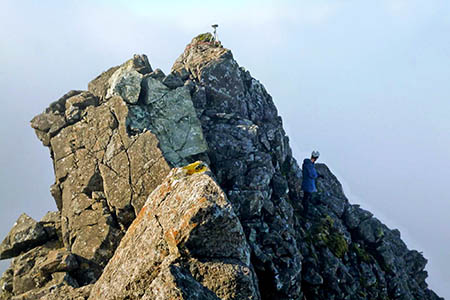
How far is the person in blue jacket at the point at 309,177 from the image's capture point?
27984 millimetres

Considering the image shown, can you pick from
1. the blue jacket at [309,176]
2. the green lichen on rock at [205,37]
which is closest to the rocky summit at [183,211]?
the blue jacket at [309,176]

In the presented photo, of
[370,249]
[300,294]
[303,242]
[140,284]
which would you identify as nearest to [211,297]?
[140,284]

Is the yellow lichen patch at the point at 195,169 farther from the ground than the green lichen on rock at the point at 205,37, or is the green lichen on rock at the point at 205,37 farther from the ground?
the green lichen on rock at the point at 205,37

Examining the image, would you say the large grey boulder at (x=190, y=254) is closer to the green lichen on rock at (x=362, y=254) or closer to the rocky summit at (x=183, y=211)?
the rocky summit at (x=183, y=211)

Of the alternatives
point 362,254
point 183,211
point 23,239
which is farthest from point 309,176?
point 23,239

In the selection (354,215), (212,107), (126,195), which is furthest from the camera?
(354,215)

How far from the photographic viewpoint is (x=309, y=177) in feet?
93.6

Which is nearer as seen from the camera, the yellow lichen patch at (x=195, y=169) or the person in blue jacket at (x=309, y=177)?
the yellow lichen patch at (x=195, y=169)

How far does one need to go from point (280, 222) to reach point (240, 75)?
16.5 metres

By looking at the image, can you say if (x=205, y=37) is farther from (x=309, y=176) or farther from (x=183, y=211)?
(x=183, y=211)

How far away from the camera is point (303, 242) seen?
2367cm

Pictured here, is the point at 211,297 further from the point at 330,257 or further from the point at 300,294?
the point at 330,257

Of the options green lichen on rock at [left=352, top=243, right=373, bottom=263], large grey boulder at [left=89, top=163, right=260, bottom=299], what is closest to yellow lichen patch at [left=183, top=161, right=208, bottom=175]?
large grey boulder at [left=89, top=163, right=260, bottom=299]

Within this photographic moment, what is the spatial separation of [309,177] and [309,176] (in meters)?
0.13
